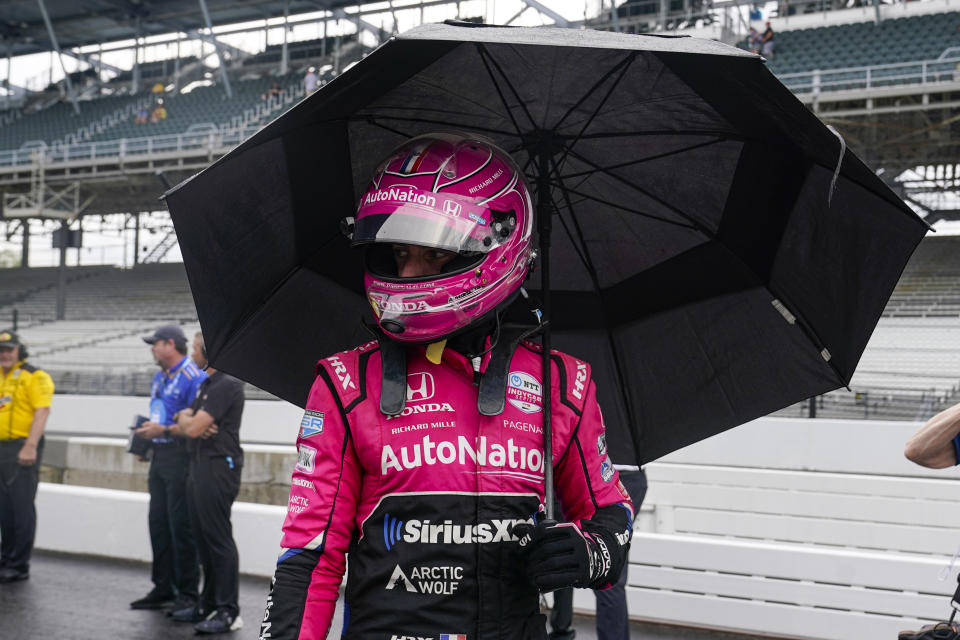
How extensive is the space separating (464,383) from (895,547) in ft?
21.1

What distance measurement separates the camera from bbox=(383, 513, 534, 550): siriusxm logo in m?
1.71

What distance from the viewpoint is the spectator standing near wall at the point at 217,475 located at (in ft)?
18.5

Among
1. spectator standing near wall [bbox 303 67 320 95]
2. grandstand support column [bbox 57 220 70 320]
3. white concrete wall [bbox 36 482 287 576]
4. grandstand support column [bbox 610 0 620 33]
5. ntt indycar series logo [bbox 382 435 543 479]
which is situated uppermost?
grandstand support column [bbox 610 0 620 33]

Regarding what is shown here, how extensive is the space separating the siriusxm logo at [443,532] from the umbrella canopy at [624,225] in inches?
28.8

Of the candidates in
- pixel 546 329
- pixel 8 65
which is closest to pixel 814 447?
pixel 546 329

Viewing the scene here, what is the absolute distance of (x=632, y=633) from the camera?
18.8 feet

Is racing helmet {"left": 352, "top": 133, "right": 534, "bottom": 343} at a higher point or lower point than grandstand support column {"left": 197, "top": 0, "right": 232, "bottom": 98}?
lower

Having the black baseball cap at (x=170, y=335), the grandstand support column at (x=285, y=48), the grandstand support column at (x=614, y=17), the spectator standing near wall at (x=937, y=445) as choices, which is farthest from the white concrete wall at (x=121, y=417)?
the grandstand support column at (x=285, y=48)

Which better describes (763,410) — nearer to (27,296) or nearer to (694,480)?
(694,480)

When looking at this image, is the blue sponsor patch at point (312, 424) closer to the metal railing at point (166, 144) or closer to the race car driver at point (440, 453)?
the race car driver at point (440, 453)

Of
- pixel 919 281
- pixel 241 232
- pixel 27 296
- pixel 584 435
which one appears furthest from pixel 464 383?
pixel 27 296

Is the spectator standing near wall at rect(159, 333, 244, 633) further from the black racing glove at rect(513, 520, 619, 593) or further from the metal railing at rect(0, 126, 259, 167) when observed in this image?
the metal railing at rect(0, 126, 259, 167)

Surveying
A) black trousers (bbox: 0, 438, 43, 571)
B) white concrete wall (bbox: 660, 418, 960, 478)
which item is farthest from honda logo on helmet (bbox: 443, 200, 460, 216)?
white concrete wall (bbox: 660, 418, 960, 478)

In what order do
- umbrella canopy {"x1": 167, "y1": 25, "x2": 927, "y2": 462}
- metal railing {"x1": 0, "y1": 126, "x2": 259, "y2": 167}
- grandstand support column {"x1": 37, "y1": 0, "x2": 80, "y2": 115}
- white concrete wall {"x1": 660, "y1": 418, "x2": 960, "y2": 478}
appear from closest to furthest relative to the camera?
1. umbrella canopy {"x1": 167, "y1": 25, "x2": 927, "y2": 462}
2. white concrete wall {"x1": 660, "y1": 418, "x2": 960, "y2": 478}
3. metal railing {"x1": 0, "y1": 126, "x2": 259, "y2": 167}
4. grandstand support column {"x1": 37, "y1": 0, "x2": 80, "y2": 115}
